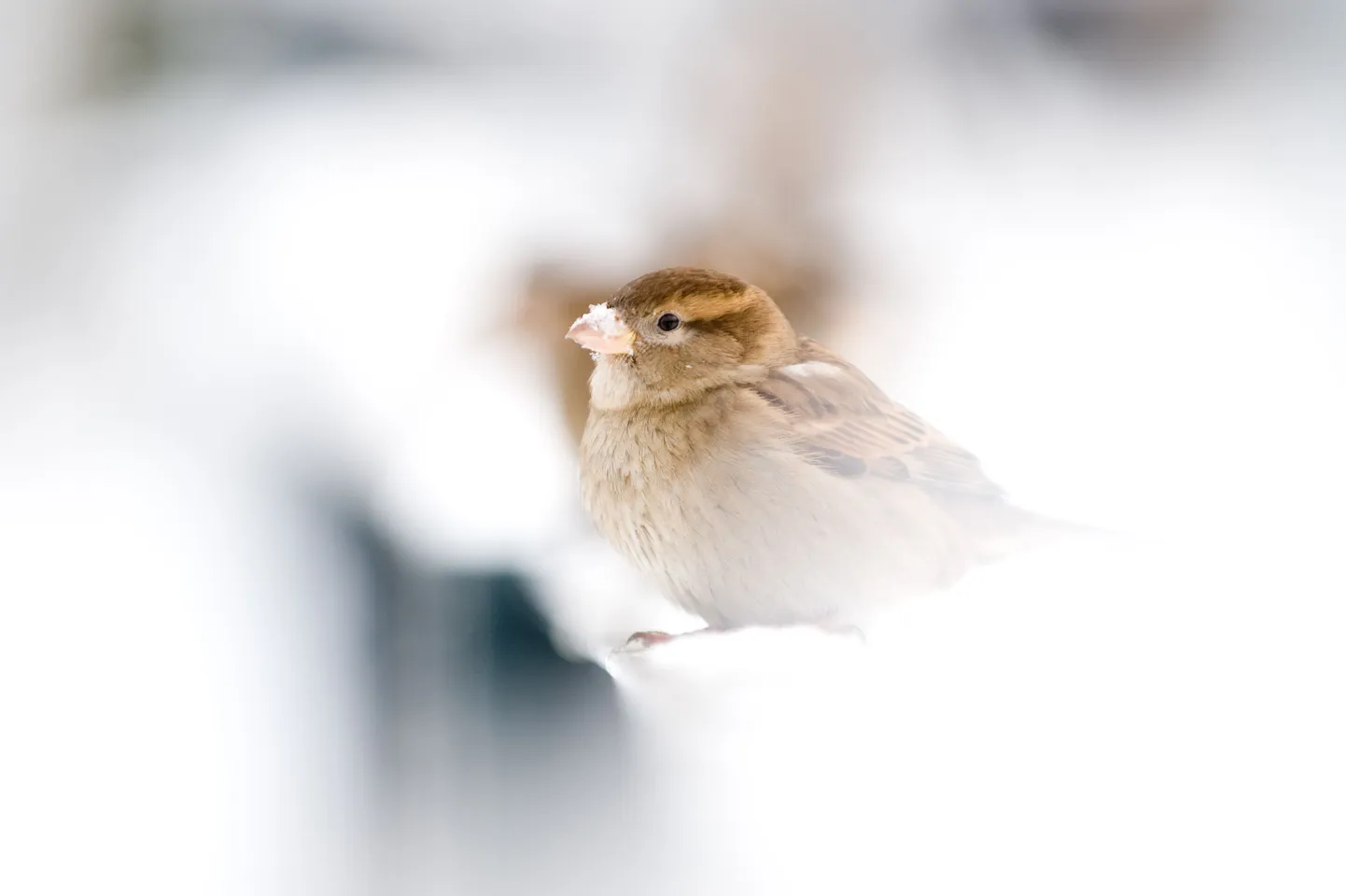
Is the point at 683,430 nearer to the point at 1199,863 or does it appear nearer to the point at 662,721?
the point at 662,721

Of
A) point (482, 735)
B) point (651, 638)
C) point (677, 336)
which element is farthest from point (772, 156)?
point (482, 735)

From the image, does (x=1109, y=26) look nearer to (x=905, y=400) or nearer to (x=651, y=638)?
(x=905, y=400)

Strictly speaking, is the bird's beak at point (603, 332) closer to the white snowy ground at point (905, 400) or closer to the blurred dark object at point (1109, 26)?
the white snowy ground at point (905, 400)

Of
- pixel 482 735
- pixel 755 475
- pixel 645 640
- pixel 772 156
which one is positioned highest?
pixel 772 156

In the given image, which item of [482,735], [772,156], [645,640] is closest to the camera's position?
[645,640]

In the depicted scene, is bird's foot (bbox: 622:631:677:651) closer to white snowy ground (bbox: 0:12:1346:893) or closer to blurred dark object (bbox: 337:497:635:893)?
white snowy ground (bbox: 0:12:1346:893)

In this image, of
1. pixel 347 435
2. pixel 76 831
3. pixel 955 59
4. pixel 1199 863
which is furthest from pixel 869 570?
pixel 76 831
